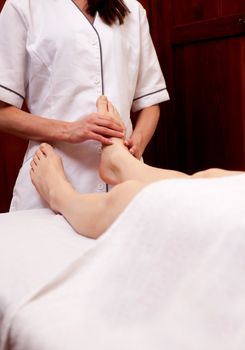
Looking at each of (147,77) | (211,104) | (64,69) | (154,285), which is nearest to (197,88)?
(211,104)

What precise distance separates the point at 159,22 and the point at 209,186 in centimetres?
130

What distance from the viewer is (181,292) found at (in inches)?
22.0

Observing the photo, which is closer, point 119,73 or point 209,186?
point 209,186

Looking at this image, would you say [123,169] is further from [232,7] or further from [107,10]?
[232,7]

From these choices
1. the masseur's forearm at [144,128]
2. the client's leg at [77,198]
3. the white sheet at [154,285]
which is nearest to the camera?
the white sheet at [154,285]

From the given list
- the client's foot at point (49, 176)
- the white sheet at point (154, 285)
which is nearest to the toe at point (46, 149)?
the client's foot at point (49, 176)

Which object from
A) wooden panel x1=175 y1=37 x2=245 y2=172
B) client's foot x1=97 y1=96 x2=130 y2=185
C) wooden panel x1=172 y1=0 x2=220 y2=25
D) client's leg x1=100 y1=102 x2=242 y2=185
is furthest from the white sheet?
wooden panel x1=172 y1=0 x2=220 y2=25

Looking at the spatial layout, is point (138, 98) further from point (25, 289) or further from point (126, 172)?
point (25, 289)

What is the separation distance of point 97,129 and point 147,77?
33cm

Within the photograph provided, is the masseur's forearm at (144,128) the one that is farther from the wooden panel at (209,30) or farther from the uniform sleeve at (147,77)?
the wooden panel at (209,30)

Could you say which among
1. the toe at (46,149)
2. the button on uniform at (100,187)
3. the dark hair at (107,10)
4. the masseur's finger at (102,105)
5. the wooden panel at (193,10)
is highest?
the dark hair at (107,10)

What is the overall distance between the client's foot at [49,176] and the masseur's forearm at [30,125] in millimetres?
33

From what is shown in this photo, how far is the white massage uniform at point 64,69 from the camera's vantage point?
1191 millimetres

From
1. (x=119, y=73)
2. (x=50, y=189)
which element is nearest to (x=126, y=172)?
(x=50, y=189)
